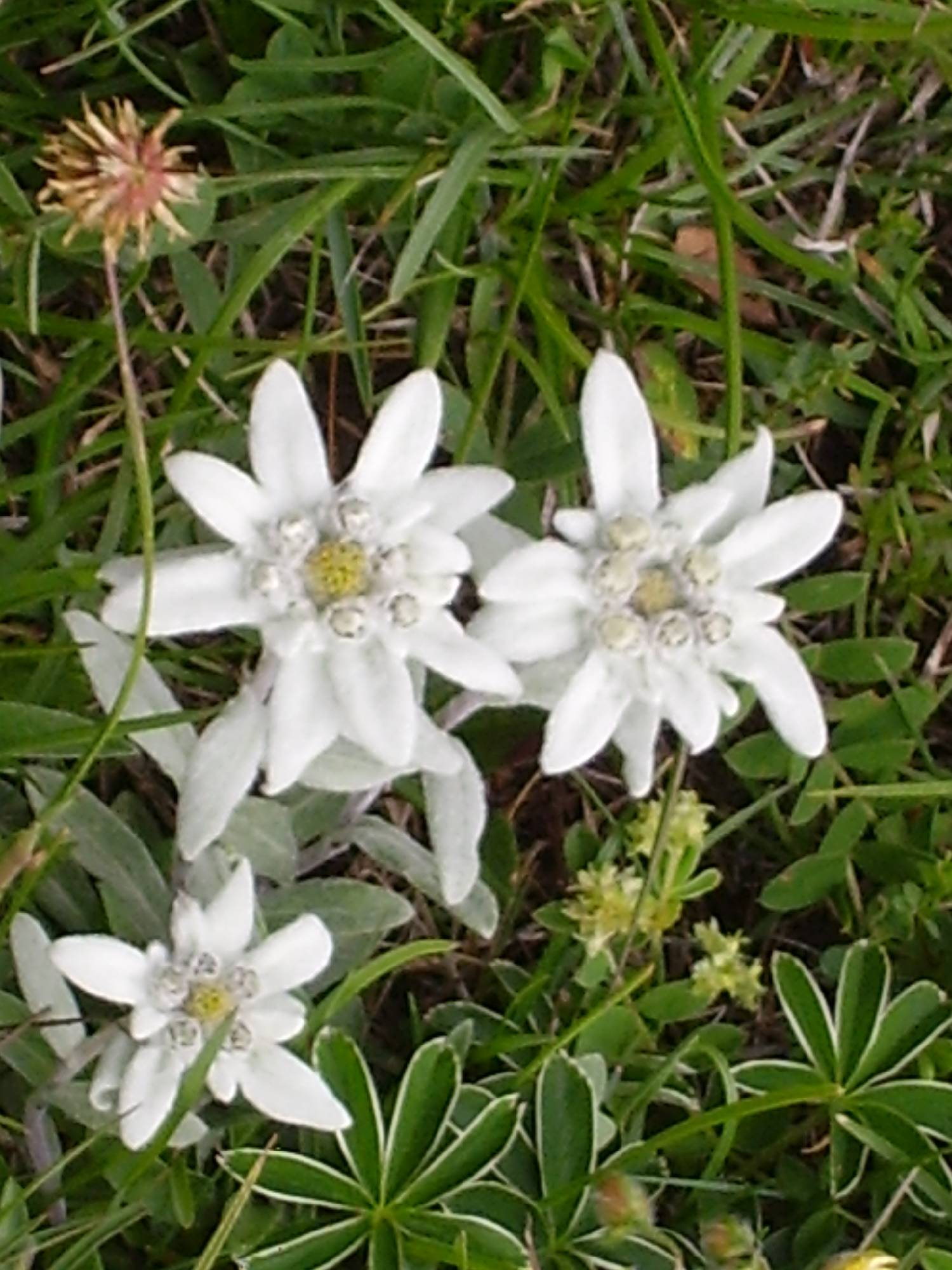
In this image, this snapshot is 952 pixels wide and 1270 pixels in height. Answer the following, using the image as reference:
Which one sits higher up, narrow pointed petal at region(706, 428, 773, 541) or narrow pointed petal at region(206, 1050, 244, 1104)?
narrow pointed petal at region(706, 428, 773, 541)

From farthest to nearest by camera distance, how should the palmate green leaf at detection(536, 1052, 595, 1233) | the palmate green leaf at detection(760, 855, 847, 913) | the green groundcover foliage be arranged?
the palmate green leaf at detection(760, 855, 847, 913)
the palmate green leaf at detection(536, 1052, 595, 1233)
the green groundcover foliage

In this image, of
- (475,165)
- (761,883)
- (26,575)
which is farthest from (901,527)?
(26,575)

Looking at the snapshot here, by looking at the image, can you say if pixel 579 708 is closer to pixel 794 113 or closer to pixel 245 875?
pixel 245 875

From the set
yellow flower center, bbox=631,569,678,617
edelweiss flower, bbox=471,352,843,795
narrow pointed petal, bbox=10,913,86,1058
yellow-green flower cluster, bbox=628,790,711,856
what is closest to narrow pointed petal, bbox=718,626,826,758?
edelweiss flower, bbox=471,352,843,795

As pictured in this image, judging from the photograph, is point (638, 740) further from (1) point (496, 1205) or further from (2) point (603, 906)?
(1) point (496, 1205)

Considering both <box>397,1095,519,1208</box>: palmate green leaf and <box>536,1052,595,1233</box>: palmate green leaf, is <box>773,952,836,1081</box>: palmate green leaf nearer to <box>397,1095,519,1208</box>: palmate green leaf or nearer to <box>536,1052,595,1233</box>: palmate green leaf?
<box>536,1052,595,1233</box>: palmate green leaf

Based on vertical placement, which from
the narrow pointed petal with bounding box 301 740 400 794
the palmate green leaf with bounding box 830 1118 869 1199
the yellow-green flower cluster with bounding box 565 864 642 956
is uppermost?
the narrow pointed petal with bounding box 301 740 400 794
